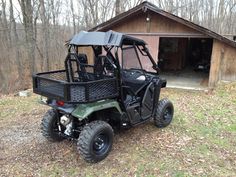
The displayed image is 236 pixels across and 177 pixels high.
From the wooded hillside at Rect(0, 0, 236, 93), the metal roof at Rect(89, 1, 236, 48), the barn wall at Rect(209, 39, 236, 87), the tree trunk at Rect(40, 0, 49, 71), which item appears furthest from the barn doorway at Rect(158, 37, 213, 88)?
the tree trunk at Rect(40, 0, 49, 71)

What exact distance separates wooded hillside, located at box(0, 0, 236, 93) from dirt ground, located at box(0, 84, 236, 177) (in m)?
8.03

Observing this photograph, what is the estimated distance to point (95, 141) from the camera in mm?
4008

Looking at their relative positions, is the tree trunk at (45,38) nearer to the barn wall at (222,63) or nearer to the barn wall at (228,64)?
the barn wall at (222,63)

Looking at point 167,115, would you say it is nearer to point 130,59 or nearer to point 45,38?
point 130,59

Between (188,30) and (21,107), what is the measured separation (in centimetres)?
667

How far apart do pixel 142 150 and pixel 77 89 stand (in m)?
1.76

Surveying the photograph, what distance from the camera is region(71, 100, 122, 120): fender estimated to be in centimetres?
374

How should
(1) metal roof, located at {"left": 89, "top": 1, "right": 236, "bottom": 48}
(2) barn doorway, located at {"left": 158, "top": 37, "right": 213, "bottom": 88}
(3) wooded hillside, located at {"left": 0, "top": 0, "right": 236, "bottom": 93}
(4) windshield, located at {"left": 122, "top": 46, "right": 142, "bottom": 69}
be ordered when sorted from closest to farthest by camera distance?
(4) windshield, located at {"left": 122, "top": 46, "right": 142, "bottom": 69}, (1) metal roof, located at {"left": 89, "top": 1, "right": 236, "bottom": 48}, (2) barn doorway, located at {"left": 158, "top": 37, "right": 213, "bottom": 88}, (3) wooded hillside, located at {"left": 0, "top": 0, "right": 236, "bottom": 93}

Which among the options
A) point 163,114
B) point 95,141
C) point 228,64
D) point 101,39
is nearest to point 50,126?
point 95,141

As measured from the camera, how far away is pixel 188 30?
932cm

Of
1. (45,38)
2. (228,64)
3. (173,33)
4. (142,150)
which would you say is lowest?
(142,150)

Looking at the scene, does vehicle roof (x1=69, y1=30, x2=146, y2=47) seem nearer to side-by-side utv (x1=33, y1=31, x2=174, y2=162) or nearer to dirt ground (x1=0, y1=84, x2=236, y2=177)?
side-by-side utv (x1=33, y1=31, x2=174, y2=162)

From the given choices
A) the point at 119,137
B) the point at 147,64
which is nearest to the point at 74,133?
the point at 119,137

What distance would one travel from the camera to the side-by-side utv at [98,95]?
12.5ft
